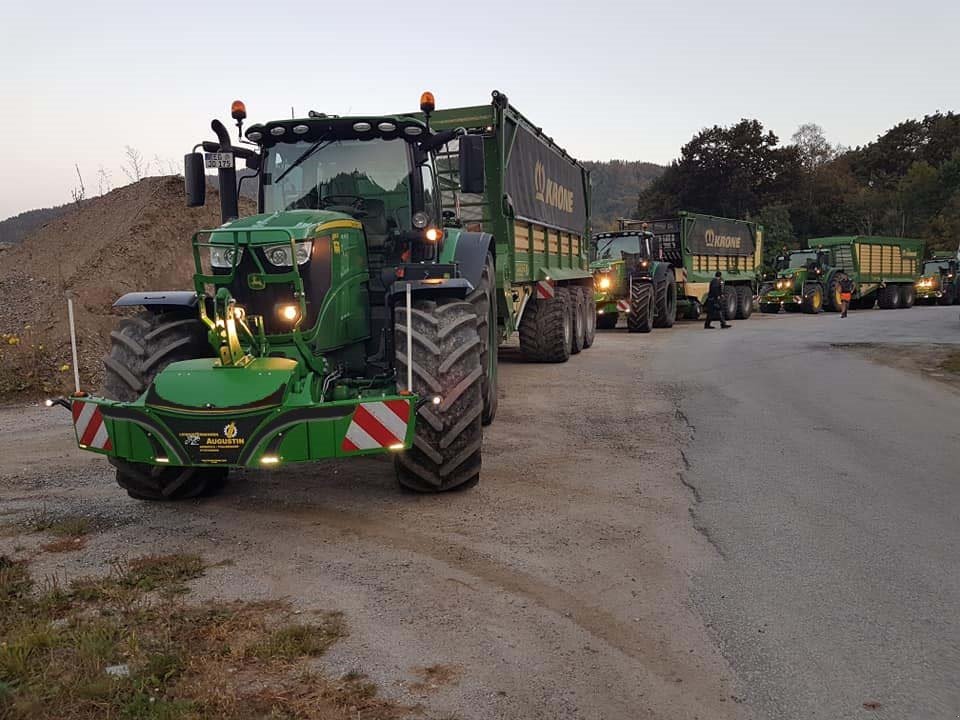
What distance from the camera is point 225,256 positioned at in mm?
5426

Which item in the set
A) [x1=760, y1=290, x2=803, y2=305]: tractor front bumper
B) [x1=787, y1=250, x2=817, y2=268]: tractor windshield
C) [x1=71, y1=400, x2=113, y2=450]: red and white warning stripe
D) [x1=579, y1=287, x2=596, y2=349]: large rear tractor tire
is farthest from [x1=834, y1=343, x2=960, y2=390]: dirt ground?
[x1=787, y1=250, x2=817, y2=268]: tractor windshield

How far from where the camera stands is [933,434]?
24.5 feet

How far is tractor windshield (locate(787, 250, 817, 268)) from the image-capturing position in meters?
28.6

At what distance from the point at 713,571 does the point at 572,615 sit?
983 millimetres

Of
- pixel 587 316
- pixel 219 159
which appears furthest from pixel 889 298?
pixel 219 159

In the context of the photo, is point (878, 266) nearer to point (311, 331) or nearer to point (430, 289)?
point (430, 289)

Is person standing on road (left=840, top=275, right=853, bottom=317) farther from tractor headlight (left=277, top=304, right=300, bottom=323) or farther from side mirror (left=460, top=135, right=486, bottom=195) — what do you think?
tractor headlight (left=277, top=304, right=300, bottom=323)

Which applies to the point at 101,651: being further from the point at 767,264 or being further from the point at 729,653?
the point at 767,264

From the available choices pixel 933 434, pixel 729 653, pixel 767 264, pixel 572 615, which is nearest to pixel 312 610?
pixel 572 615

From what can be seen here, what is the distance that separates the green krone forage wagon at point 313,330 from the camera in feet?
15.3

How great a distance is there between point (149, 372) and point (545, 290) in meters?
8.15

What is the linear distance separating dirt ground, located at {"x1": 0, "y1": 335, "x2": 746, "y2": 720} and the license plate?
258 cm

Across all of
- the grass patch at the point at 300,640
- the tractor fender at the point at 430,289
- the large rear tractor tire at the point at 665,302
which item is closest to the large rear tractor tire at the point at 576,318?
the large rear tractor tire at the point at 665,302

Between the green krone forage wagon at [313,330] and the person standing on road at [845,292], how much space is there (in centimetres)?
2201
